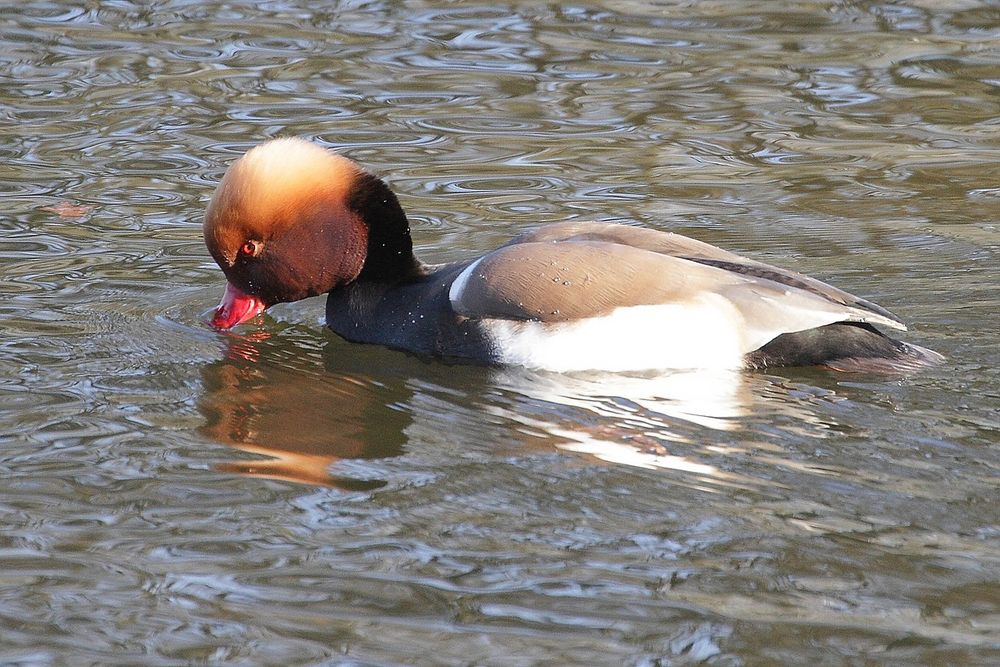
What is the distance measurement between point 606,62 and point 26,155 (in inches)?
132

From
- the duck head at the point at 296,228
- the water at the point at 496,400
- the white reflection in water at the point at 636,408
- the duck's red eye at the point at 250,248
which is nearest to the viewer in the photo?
the water at the point at 496,400

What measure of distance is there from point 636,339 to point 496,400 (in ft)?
1.62

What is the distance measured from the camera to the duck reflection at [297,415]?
4238 mm

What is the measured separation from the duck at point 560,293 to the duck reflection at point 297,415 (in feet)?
0.89

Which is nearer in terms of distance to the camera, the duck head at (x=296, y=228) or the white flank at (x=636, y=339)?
the white flank at (x=636, y=339)

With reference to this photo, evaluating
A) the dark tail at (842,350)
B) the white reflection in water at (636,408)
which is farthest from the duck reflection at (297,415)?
the dark tail at (842,350)

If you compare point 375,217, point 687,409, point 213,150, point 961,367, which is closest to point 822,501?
point 687,409

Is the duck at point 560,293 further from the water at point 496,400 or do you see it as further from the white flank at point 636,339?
the water at point 496,400

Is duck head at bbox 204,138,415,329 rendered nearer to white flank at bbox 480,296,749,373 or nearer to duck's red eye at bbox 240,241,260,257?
duck's red eye at bbox 240,241,260,257

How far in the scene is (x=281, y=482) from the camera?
407 cm

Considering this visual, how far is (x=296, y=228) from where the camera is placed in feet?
17.0

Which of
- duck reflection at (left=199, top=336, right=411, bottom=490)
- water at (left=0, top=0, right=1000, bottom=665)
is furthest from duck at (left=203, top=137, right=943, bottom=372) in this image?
duck reflection at (left=199, top=336, right=411, bottom=490)

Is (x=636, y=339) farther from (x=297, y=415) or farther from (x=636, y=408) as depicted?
Result: (x=297, y=415)

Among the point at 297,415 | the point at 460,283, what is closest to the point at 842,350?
the point at 460,283
